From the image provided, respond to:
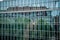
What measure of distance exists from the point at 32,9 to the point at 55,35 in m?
6.94

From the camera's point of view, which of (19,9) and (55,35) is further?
(19,9)

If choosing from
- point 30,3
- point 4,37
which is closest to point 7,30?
point 4,37

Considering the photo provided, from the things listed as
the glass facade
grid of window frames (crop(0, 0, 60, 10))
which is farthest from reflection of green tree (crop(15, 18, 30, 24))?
grid of window frames (crop(0, 0, 60, 10))

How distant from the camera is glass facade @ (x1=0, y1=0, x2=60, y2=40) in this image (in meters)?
33.0

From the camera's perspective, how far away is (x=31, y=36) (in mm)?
33906

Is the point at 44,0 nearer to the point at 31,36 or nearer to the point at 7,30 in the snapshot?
the point at 31,36

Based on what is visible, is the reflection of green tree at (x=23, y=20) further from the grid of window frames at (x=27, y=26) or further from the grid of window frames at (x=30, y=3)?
the grid of window frames at (x=30, y=3)

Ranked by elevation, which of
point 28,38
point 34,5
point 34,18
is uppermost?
point 34,5

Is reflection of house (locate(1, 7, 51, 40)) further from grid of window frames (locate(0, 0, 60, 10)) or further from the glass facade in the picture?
grid of window frames (locate(0, 0, 60, 10))

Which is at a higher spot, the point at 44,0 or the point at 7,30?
the point at 44,0

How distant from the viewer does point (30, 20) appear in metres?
34.2

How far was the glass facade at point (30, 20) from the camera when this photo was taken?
3297 centimetres

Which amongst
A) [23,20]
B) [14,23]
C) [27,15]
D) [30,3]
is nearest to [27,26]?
[23,20]

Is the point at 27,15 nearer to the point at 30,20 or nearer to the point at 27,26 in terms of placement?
the point at 30,20
